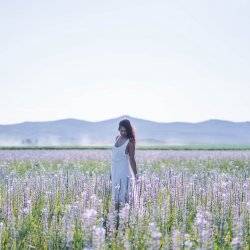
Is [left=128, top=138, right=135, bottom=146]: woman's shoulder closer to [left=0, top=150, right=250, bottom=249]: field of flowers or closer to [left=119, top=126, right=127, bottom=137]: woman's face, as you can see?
[left=119, top=126, right=127, bottom=137]: woman's face

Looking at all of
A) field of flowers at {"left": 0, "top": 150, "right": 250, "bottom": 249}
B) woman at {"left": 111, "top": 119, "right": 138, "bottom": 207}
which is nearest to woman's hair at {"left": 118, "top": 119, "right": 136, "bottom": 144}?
woman at {"left": 111, "top": 119, "right": 138, "bottom": 207}

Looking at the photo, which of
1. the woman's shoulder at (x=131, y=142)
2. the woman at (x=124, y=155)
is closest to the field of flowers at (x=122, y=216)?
the woman at (x=124, y=155)

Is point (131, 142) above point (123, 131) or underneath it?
underneath

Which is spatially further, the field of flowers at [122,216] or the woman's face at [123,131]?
the woman's face at [123,131]

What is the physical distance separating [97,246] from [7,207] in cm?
361

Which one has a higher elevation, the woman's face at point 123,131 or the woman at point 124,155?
the woman's face at point 123,131

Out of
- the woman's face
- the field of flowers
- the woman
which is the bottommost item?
the field of flowers

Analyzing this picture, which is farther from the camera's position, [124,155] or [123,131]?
[124,155]

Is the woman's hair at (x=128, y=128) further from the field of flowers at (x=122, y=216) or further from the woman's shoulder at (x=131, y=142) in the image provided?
the field of flowers at (x=122, y=216)

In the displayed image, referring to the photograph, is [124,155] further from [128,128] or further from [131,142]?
[128,128]

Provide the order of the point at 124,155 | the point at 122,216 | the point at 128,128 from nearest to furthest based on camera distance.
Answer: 1. the point at 122,216
2. the point at 128,128
3. the point at 124,155

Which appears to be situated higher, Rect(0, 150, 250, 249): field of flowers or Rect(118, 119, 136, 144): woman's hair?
Rect(118, 119, 136, 144): woman's hair

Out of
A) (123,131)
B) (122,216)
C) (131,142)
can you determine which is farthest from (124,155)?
(122,216)

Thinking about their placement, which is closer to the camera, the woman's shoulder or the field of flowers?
the field of flowers
